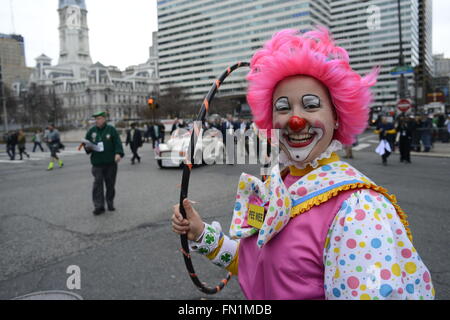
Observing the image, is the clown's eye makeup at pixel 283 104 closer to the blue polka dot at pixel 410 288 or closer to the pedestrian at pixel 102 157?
the blue polka dot at pixel 410 288

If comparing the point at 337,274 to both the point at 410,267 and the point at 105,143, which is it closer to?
the point at 410,267

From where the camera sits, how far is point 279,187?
1397 mm

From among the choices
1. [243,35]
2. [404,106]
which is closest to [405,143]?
[404,106]

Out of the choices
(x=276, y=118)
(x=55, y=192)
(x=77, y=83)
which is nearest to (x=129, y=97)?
(x=77, y=83)

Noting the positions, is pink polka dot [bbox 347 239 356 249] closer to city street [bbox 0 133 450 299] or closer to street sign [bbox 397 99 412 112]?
city street [bbox 0 133 450 299]

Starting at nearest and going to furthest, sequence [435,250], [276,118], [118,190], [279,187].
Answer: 1. [279,187]
2. [276,118]
3. [435,250]
4. [118,190]

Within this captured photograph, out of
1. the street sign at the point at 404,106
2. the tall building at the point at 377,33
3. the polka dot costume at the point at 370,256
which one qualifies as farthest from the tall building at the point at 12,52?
the street sign at the point at 404,106

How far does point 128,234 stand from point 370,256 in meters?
4.81

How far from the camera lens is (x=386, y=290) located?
1104mm

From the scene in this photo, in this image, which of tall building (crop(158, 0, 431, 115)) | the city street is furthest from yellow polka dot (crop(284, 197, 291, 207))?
tall building (crop(158, 0, 431, 115))

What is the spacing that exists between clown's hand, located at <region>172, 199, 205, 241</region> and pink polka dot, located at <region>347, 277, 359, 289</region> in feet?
2.69

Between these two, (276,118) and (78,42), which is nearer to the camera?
(276,118)
